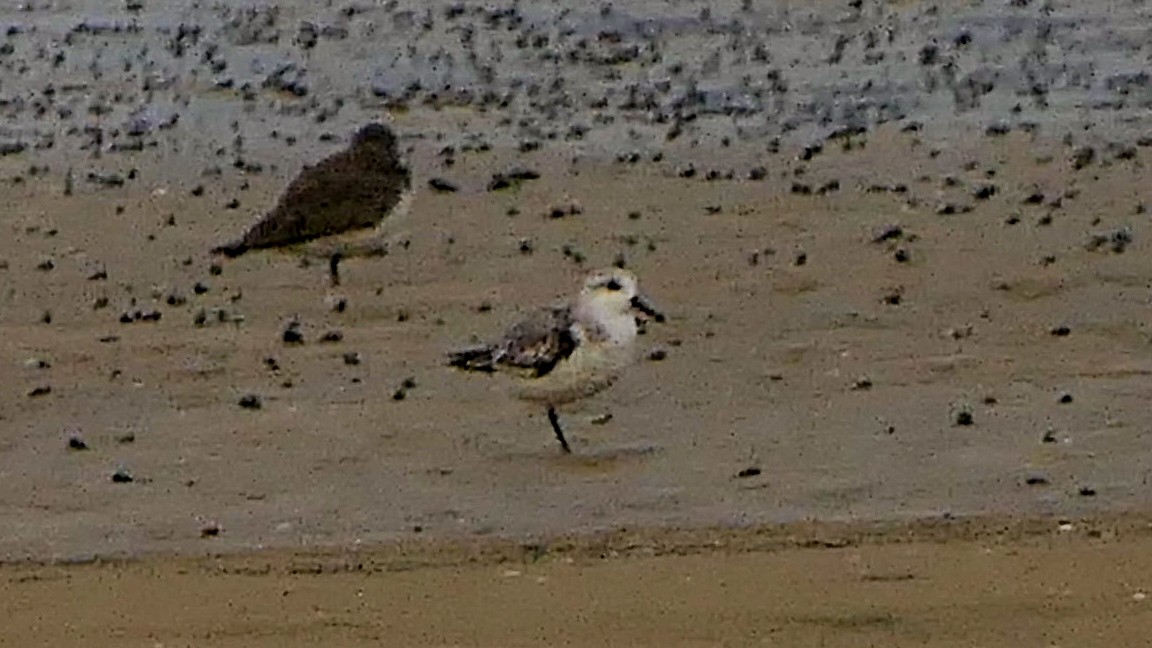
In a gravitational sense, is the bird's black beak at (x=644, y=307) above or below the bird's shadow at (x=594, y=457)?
above

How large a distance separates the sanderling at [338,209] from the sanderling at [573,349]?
2451mm

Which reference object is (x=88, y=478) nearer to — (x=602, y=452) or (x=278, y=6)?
(x=602, y=452)

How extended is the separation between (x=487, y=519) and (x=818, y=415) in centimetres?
154

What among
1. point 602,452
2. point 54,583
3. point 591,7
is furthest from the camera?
point 591,7

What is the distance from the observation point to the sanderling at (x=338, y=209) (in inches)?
505

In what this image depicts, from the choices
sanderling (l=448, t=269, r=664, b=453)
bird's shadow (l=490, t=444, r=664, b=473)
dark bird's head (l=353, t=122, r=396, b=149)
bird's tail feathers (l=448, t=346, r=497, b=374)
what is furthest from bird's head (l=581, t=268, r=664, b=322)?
dark bird's head (l=353, t=122, r=396, b=149)

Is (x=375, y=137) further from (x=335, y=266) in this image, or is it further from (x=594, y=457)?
(x=594, y=457)

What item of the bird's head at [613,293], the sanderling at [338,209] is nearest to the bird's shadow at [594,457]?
the bird's head at [613,293]

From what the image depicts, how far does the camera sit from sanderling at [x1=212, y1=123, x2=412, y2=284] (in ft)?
42.1

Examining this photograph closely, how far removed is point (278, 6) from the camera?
21000 mm

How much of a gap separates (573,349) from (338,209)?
3002mm

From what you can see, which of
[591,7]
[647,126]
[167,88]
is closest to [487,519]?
[647,126]

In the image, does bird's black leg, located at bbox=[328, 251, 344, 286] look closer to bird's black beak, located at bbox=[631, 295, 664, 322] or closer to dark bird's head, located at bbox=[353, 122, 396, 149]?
dark bird's head, located at bbox=[353, 122, 396, 149]

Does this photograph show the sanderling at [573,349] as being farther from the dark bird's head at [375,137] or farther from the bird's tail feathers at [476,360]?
the dark bird's head at [375,137]
